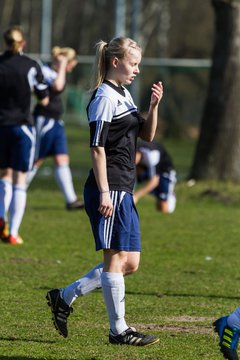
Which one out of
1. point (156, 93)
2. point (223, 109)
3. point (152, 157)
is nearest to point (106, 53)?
point (156, 93)

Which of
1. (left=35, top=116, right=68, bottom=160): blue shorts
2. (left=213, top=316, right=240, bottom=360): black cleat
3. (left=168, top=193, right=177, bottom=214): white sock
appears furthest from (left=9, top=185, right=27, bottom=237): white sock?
(left=213, top=316, right=240, bottom=360): black cleat

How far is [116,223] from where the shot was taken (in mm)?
6293

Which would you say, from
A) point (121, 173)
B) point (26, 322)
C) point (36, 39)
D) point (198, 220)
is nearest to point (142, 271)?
point (26, 322)

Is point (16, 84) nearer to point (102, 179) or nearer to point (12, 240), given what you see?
point (12, 240)

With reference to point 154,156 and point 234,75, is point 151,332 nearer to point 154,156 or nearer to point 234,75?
point 154,156

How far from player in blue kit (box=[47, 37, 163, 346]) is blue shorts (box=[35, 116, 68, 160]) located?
735 cm

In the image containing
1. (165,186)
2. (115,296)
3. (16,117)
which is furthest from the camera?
(165,186)

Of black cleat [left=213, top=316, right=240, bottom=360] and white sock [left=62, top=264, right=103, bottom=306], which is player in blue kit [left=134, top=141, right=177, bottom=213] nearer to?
white sock [left=62, top=264, right=103, bottom=306]

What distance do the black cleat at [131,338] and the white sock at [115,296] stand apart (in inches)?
1.5

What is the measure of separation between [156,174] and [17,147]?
3.64 meters

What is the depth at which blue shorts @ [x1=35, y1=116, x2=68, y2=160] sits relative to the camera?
13.8m

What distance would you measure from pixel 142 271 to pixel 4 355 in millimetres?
3666

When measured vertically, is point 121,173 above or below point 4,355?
above

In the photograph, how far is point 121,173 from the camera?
6.42m
